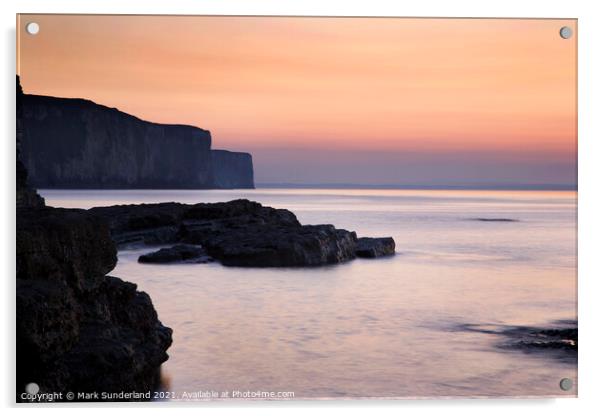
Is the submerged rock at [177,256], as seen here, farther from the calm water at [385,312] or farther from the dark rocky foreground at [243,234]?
the calm water at [385,312]

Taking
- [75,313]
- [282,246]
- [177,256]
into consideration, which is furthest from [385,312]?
[177,256]

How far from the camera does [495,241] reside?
9711 mm

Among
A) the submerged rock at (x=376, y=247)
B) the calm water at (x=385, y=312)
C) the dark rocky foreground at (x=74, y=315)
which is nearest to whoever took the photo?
the dark rocky foreground at (x=74, y=315)

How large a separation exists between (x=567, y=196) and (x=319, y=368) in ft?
7.38

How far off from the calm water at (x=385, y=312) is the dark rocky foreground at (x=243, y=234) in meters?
1.09

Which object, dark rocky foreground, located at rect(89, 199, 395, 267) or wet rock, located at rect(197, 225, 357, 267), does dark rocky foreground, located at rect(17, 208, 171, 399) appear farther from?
wet rock, located at rect(197, 225, 357, 267)

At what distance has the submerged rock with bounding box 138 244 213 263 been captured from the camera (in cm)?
1005

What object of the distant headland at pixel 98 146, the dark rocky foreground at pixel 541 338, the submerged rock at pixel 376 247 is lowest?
the dark rocky foreground at pixel 541 338

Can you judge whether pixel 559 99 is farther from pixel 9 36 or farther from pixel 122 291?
pixel 9 36

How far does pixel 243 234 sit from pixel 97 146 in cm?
486

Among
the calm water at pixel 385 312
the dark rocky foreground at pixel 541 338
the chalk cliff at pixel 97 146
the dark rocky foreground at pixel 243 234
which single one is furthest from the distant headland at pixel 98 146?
the dark rocky foreground at pixel 541 338

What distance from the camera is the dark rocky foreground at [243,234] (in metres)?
10.7

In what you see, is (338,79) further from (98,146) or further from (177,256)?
(177,256)

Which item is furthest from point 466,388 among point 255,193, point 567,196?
point 255,193
